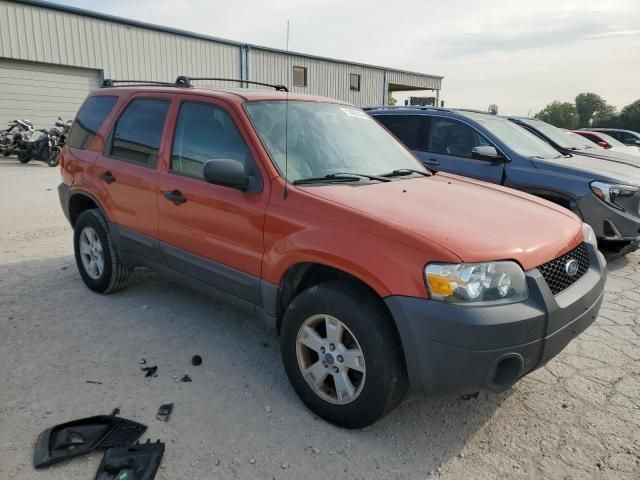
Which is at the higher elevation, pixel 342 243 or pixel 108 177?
pixel 108 177

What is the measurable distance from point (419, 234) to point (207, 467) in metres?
1.55

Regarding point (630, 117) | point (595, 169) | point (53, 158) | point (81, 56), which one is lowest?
point (53, 158)

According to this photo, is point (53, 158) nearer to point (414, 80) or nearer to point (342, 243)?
point (342, 243)

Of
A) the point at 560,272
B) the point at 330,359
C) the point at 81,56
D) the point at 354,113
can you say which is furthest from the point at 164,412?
the point at 81,56

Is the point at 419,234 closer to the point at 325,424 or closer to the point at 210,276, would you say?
the point at 325,424

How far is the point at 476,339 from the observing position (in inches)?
88.2

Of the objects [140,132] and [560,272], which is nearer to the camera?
[560,272]

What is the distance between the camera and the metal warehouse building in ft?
50.9

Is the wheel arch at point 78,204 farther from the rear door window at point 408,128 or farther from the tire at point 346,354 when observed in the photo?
the rear door window at point 408,128

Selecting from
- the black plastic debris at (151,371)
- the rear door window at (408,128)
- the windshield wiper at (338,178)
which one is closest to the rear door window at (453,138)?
the rear door window at (408,128)

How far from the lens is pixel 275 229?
2893 mm

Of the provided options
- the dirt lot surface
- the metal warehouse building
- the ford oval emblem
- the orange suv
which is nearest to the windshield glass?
the dirt lot surface

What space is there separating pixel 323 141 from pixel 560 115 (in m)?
64.3

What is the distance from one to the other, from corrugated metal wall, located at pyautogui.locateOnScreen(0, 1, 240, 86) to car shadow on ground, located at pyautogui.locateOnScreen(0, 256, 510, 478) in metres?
14.4
